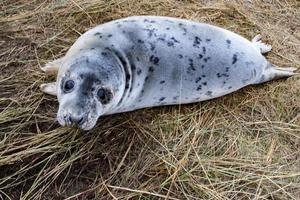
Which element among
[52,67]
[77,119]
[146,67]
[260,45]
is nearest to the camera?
[77,119]

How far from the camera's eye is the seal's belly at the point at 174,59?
116 inches

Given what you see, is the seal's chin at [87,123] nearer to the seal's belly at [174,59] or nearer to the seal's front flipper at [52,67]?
the seal's belly at [174,59]

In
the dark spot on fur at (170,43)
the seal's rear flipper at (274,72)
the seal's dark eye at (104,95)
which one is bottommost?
the seal's rear flipper at (274,72)

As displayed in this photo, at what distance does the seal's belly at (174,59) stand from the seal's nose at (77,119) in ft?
1.42

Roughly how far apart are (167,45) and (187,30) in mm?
204

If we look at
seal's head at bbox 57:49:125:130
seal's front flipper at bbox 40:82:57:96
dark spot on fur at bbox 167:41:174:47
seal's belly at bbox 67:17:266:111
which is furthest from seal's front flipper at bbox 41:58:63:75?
dark spot on fur at bbox 167:41:174:47

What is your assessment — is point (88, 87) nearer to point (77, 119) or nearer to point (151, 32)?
point (77, 119)

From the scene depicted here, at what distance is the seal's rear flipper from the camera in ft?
11.4

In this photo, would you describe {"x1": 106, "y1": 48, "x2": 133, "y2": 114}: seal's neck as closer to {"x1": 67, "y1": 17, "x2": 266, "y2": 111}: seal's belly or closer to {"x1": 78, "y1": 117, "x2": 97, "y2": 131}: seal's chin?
{"x1": 67, "y1": 17, "x2": 266, "y2": 111}: seal's belly

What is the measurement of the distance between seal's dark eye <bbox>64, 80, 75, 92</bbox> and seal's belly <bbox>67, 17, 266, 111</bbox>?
1.07 ft

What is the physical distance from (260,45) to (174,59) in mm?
915

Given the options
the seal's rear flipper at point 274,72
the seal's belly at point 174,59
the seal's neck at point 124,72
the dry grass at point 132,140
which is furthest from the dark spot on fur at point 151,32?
the seal's rear flipper at point 274,72

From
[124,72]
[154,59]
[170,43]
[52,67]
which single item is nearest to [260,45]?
[170,43]

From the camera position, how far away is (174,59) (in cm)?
304
